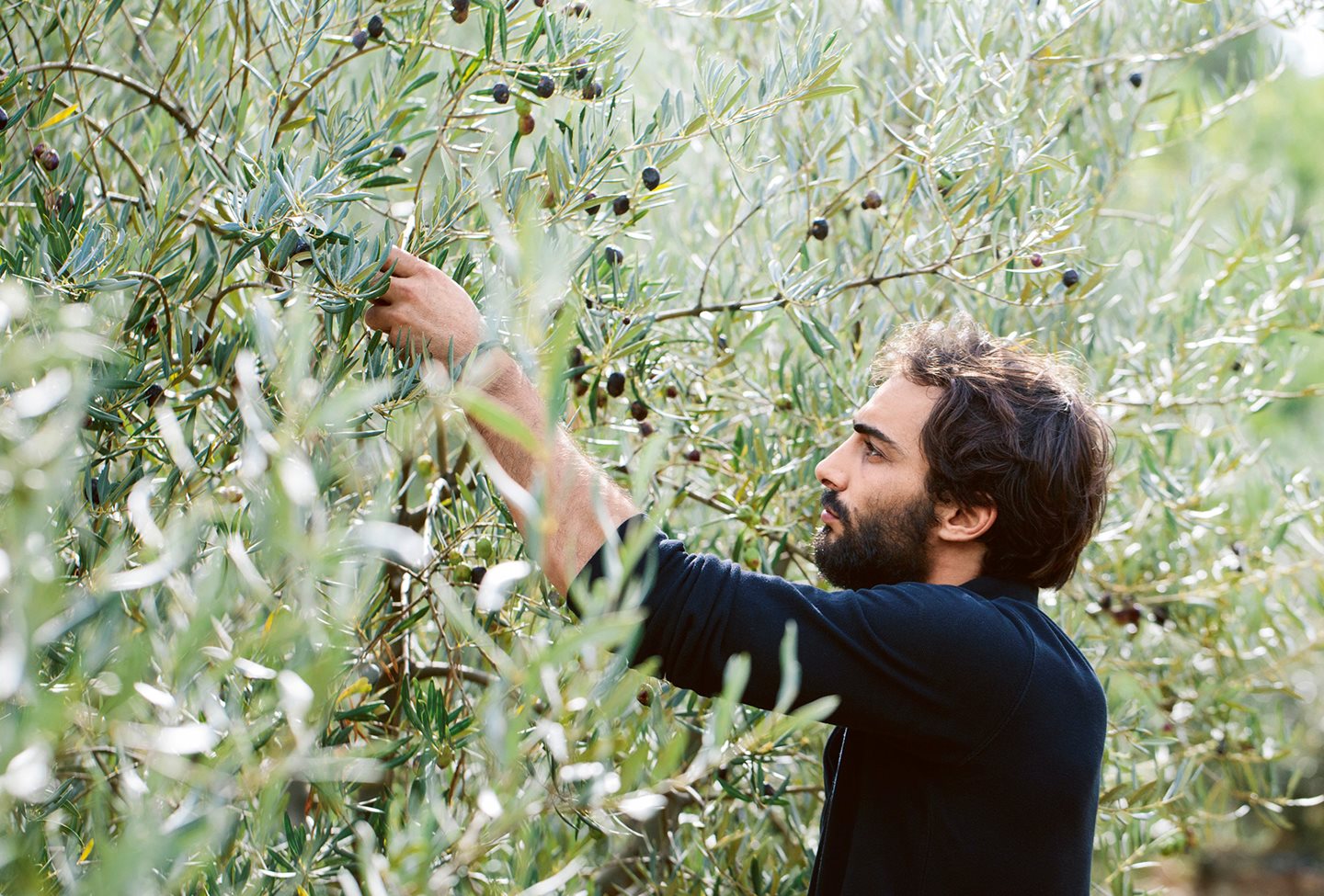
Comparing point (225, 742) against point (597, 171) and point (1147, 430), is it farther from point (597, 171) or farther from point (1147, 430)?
point (1147, 430)

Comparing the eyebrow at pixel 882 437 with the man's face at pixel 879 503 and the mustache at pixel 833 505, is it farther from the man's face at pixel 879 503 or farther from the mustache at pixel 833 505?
the mustache at pixel 833 505

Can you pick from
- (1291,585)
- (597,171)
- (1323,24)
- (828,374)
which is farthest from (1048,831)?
(1323,24)

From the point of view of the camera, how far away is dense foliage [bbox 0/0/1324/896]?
0.97 meters

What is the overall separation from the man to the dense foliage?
0.47 ft

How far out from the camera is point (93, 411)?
1.53 m

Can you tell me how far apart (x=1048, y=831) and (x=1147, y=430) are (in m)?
1.33

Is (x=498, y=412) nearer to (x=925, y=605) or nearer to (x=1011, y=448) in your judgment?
(x=925, y=605)

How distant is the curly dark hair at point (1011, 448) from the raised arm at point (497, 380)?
71 centimetres

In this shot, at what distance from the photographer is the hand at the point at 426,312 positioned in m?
1.65

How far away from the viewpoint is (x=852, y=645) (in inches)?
67.8

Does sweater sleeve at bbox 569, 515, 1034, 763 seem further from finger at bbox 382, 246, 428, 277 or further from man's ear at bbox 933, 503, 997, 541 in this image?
finger at bbox 382, 246, 428, 277

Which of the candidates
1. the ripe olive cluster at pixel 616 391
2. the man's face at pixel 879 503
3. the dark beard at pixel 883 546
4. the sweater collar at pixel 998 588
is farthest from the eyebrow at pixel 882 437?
the ripe olive cluster at pixel 616 391

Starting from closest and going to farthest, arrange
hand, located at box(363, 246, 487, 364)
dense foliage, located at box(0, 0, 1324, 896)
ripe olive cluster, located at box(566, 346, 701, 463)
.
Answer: dense foliage, located at box(0, 0, 1324, 896), hand, located at box(363, 246, 487, 364), ripe olive cluster, located at box(566, 346, 701, 463)

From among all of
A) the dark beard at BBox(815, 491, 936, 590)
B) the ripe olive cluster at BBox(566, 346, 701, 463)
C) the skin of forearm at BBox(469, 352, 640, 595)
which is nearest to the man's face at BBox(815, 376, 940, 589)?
the dark beard at BBox(815, 491, 936, 590)
